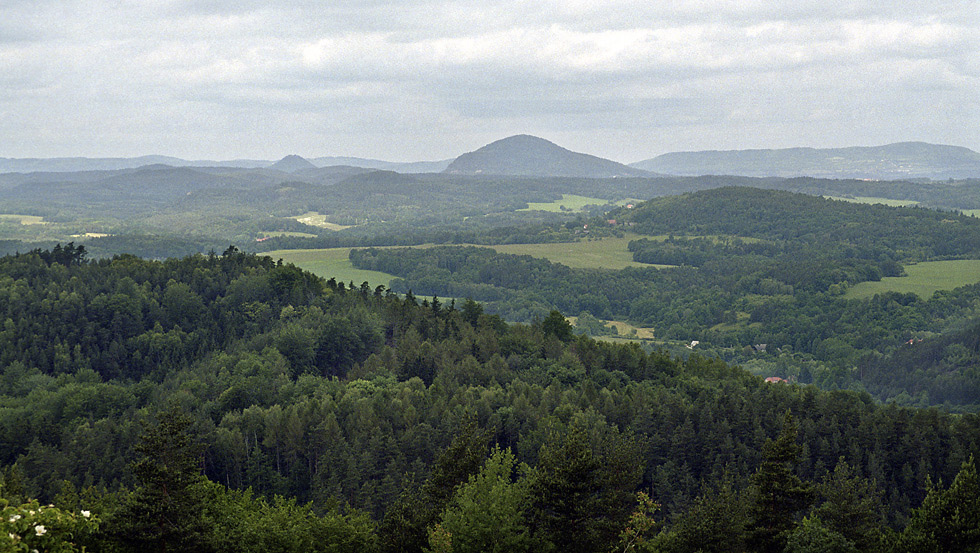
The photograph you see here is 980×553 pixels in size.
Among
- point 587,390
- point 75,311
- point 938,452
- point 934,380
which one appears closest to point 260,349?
point 75,311

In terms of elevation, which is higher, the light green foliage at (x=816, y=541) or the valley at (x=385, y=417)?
the light green foliage at (x=816, y=541)

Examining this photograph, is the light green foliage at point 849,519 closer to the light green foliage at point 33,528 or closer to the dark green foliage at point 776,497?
the dark green foliage at point 776,497

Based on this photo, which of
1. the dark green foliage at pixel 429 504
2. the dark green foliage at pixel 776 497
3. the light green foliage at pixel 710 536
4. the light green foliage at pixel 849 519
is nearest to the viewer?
the dark green foliage at pixel 776 497

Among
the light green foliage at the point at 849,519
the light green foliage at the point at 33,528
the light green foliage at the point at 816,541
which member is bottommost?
the light green foliage at the point at 849,519

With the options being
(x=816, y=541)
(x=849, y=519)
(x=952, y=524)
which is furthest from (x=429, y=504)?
(x=952, y=524)

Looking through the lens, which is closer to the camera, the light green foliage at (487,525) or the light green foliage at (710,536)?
the light green foliage at (487,525)

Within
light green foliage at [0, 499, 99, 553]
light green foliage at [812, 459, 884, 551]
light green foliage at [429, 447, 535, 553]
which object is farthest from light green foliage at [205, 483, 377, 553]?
light green foliage at [812, 459, 884, 551]

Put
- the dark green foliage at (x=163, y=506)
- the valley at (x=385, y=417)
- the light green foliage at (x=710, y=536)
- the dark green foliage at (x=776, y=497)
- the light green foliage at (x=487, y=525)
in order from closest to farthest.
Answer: the dark green foliage at (x=163, y=506), the light green foliage at (x=487, y=525), the dark green foliage at (x=776, y=497), the light green foliage at (x=710, y=536), the valley at (x=385, y=417)

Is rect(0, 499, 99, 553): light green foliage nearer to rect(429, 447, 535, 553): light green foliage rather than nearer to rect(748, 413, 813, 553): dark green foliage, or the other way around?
rect(429, 447, 535, 553): light green foliage

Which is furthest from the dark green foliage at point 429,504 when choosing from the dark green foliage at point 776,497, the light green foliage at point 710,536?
the dark green foliage at point 776,497

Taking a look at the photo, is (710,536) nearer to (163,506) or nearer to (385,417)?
(163,506)
